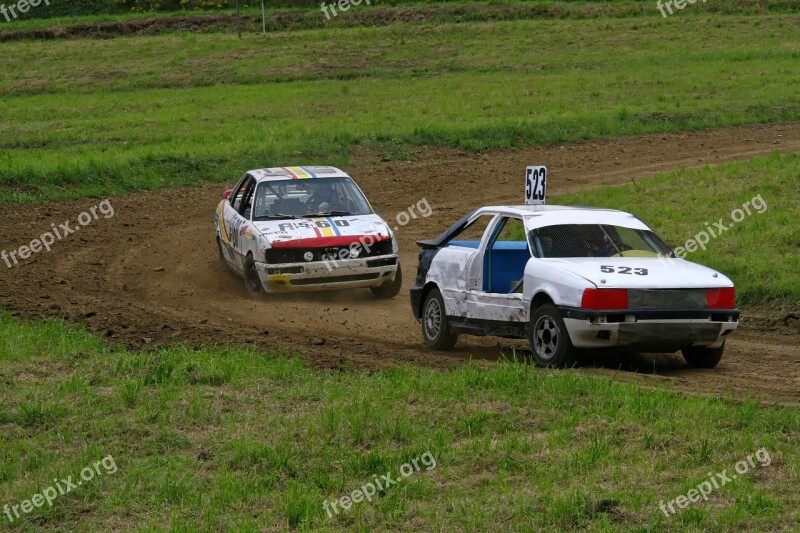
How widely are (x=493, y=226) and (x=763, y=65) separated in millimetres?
26118

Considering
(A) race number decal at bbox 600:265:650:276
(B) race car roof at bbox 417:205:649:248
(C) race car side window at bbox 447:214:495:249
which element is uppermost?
(B) race car roof at bbox 417:205:649:248

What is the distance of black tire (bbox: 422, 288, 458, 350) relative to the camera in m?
11.8

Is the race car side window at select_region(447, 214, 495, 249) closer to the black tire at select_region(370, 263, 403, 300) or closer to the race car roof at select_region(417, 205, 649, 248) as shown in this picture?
the race car roof at select_region(417, 205, 649, 248)

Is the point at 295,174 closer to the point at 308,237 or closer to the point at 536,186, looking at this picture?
the point at 308,237

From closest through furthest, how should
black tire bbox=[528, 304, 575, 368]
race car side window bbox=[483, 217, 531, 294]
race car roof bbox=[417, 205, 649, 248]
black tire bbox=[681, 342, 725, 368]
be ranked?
black tire bbox=[528, 304, 575, 368] < black tire bbox=[681, 342, 725, 368] < race car roof bbox=[417, 205, 649, 248] < race car side window bbox=[483, 217, 531, 294]

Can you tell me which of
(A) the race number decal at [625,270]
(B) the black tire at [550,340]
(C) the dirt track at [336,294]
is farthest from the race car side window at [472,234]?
(A) the race number decal at [625,270]

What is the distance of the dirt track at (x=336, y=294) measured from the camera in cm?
1089

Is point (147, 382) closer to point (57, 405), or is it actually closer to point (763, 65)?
point (57, 405)

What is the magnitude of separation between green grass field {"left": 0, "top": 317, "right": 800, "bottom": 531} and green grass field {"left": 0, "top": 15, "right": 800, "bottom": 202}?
1394cm

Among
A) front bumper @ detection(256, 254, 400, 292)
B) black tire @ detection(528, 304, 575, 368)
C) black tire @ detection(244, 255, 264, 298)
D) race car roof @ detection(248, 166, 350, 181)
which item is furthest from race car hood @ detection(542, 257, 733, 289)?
race car roof @ detection(248, 166, 350, 181)

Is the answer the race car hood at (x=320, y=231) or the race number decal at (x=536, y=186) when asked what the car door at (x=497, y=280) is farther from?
the race car hood at (x=320, y=231)

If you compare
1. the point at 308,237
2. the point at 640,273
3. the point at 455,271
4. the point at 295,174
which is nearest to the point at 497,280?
the point at 455,271

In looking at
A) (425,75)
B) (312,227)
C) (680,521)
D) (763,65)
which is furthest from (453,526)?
(425,75)

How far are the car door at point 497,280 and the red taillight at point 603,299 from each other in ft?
3.59
